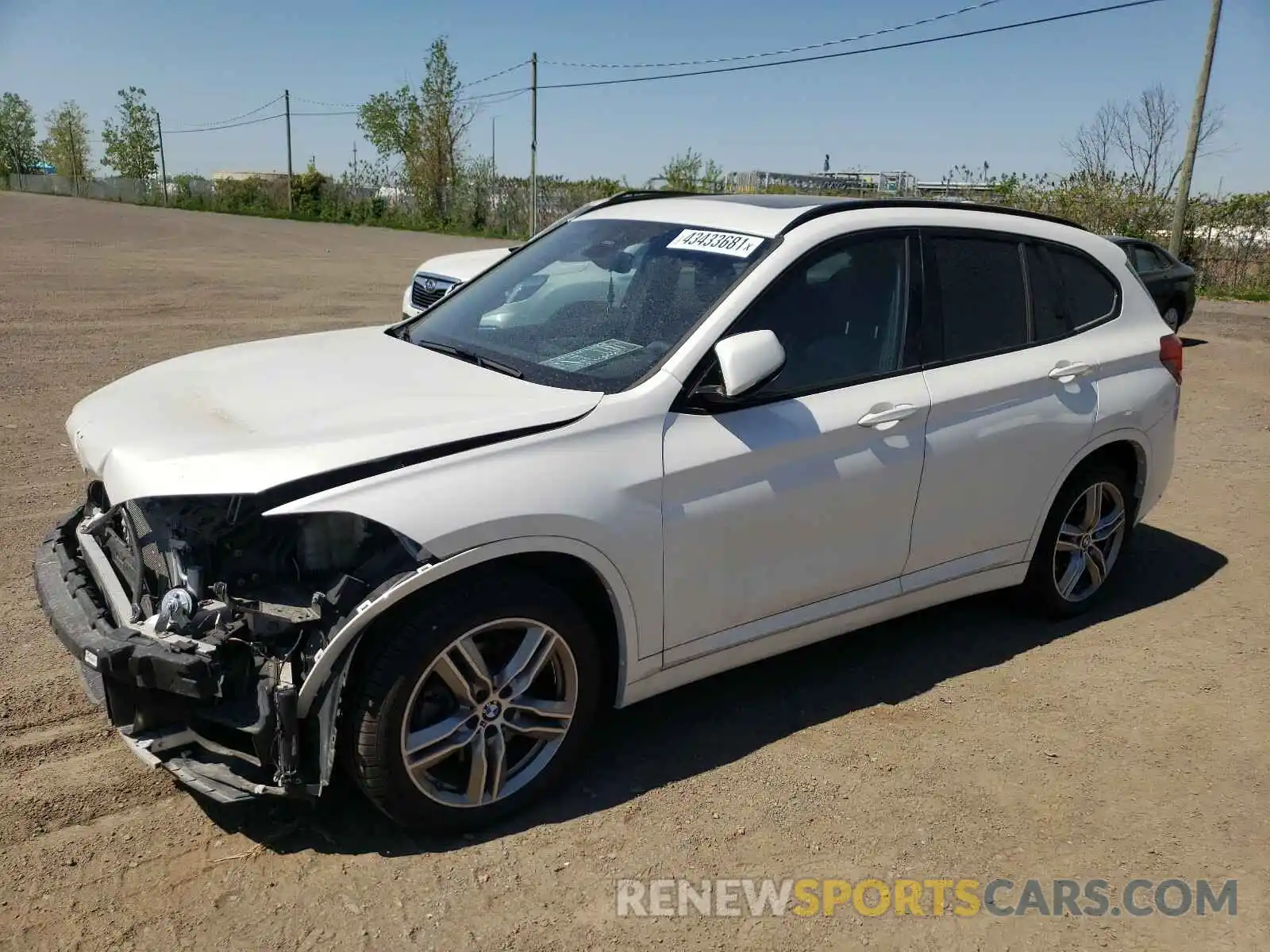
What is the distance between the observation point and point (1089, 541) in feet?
16.3

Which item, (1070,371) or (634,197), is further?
(634,197)

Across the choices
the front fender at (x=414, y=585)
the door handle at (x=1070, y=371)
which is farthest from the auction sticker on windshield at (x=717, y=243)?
the door handle at (x=1070, y=371)

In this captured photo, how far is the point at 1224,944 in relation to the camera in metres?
2.96

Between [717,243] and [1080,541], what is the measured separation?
2353 millimetres

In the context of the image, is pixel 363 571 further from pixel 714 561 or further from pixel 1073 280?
pixel 1073 280

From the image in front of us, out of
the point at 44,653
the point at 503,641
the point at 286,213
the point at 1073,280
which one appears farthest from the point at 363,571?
the point at 286,213

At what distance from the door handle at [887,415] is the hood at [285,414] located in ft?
3.53

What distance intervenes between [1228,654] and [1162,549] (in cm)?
143

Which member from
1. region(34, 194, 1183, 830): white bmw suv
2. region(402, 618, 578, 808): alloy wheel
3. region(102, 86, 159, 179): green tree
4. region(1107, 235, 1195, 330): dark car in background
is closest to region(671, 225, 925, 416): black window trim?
region(34, 194, 1183, 830): white bmw suv

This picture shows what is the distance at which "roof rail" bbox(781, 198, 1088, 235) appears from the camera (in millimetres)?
3969

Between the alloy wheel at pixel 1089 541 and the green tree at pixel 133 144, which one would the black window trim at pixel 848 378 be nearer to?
the alloy wheel at pixel 1089 541

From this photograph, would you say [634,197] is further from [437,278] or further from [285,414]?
[437,278]

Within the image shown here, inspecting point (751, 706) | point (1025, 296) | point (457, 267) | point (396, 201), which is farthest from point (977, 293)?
point (396, 201)

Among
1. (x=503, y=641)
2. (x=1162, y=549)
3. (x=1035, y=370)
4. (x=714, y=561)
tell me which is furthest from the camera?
(x=1162, y=549)
